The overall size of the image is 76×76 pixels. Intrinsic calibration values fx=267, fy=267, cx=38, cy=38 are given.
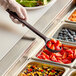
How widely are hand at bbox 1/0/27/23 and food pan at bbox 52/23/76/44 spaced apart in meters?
0.54

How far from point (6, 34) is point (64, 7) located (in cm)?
84

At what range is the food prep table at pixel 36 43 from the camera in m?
2.10

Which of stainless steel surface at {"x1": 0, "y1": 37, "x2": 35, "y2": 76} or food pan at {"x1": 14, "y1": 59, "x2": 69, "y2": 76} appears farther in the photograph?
food pan at {"x1": 14, "y1": 59, "x2": 69, "y2": 76}

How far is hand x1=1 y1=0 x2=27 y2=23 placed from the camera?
2.28m

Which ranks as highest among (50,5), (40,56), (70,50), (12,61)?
(50,5)

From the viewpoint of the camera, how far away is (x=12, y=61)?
6.81 feet

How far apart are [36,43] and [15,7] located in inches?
14.9

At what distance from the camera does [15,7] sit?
7.56 feet

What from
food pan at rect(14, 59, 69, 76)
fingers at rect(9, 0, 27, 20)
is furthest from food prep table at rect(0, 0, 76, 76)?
fingers at rect(9, 0, 27, 20)

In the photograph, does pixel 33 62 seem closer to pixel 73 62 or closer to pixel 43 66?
pixel 43 66

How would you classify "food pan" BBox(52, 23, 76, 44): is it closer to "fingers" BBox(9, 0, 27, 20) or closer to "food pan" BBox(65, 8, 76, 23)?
"food pan" BBox(65, 8, 76, 23)

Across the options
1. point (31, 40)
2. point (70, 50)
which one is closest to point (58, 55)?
point (70, 50)

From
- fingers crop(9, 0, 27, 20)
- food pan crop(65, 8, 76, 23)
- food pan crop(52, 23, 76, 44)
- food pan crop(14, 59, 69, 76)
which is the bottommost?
food pan crop(14, 59, 69, 76)

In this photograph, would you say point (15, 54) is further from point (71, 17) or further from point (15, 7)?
point (71, 17)
